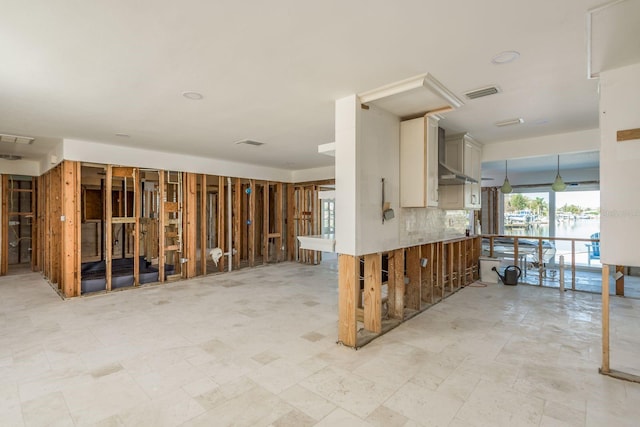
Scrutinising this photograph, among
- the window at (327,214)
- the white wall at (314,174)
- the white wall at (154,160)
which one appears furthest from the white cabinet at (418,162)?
the window at (327,214)

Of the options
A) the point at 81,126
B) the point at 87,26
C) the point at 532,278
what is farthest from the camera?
the point at 532,278

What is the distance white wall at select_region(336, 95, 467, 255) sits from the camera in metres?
3.21

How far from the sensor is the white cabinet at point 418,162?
3.68 metres

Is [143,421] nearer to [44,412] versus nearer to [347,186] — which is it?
[44,412]

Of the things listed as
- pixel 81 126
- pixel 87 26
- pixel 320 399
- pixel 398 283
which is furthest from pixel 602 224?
pixel 81 126

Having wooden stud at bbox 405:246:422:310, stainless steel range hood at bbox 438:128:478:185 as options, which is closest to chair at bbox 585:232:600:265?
stainless steel range hood at bbox 438:128:478:185

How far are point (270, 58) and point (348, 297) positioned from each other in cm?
237

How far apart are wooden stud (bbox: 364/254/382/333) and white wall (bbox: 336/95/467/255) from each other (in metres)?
0.22

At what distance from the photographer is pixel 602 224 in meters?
2.69

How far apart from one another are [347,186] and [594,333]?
3269 millimetres

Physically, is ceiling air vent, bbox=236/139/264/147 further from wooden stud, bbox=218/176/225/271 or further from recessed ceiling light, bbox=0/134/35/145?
recessed ceiling light, bbox=0/134/35/145

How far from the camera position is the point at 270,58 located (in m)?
2.48

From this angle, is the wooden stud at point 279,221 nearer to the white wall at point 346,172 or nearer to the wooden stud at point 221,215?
the wooden stud at point 221,215

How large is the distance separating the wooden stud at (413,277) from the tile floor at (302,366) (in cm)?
33
